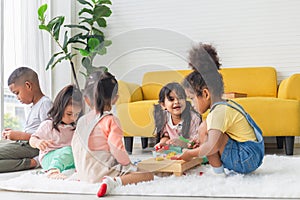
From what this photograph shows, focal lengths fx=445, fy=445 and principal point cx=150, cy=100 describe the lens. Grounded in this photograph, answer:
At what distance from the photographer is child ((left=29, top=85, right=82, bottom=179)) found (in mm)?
2186

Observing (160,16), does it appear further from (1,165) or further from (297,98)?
(1,165)

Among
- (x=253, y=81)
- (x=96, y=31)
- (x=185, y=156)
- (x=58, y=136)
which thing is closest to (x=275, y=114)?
(x=253, y=81)

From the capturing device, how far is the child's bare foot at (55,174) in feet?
6.65

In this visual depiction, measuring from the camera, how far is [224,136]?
195 cm

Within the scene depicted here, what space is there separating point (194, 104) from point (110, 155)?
1.42 feet

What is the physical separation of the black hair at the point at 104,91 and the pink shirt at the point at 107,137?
0.05 m

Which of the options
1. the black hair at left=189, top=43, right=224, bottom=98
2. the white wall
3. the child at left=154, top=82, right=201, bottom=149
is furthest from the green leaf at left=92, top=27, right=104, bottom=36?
the black hair at left=189, top=43, right=224, bottom=98

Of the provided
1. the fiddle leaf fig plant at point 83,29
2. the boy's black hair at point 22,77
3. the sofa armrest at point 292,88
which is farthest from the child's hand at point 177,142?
the fiddle leaf fig plant at point 83,29

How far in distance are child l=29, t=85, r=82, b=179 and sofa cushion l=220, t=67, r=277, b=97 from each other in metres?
1.89

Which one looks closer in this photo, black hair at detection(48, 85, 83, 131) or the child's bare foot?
the child's bare foot

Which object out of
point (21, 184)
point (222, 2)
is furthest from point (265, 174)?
point (222, 2)

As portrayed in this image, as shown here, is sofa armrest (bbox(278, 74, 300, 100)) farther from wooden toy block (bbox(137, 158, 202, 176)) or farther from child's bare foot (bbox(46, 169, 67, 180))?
child's bare foot (bbox(46, 169, 67, 180))

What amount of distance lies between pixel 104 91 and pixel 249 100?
5.80 feet

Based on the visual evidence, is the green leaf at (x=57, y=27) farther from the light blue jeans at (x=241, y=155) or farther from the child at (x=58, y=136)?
the light blue jeans at (x=241, y=155)
